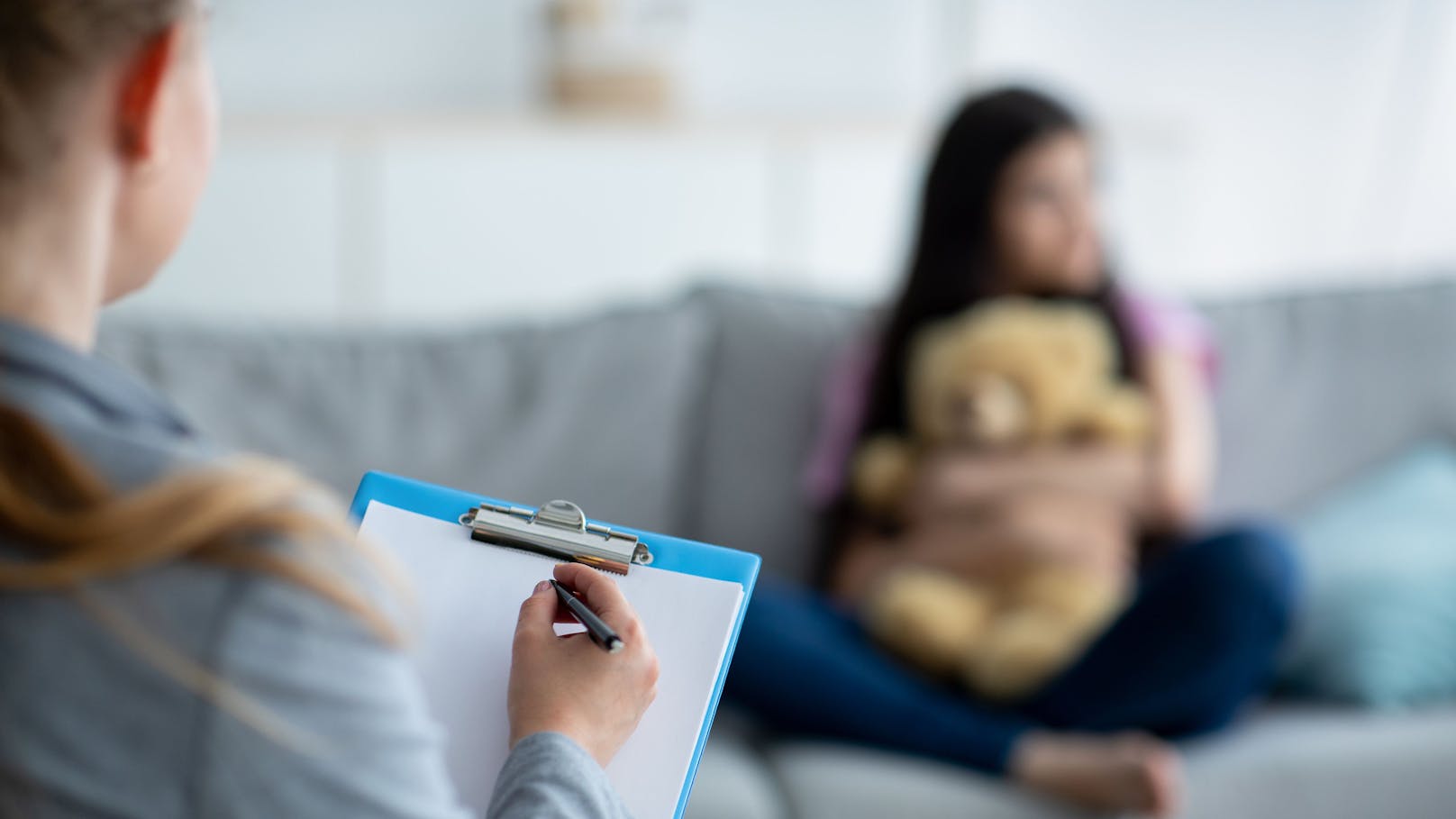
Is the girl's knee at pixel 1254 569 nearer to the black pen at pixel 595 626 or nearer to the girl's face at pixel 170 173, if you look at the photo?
the black pen at pixel 595 626

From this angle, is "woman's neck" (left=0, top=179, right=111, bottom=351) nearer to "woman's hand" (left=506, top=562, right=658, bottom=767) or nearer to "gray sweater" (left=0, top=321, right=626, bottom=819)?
"gray sweater" (left=0, top=321, right=626, bottom=819)

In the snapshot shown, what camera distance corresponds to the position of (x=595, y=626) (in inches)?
24.4

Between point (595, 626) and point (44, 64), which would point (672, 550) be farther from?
point (44, 64)

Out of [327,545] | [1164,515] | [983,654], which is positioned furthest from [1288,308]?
[327,545]

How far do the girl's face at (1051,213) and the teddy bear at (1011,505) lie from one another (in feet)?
0.17

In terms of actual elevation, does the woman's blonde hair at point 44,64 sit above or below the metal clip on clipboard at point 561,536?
above

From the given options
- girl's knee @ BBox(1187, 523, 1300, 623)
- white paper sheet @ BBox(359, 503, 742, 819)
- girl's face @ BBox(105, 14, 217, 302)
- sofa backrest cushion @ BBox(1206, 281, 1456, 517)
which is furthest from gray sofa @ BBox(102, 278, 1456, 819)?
girl's face @ BBox(105, 14, 217, 302)

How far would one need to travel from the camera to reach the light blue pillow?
1.55 m

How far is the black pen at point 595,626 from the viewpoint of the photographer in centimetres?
62

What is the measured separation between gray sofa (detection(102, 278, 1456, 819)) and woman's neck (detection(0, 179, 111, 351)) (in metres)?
1.09

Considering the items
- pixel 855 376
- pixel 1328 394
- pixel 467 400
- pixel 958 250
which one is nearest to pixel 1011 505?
pixel 855 376

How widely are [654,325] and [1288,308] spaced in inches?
35.5

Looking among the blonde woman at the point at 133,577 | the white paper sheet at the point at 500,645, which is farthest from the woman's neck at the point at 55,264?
the white paper sheet at the point at 500,645

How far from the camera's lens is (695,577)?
67cm
